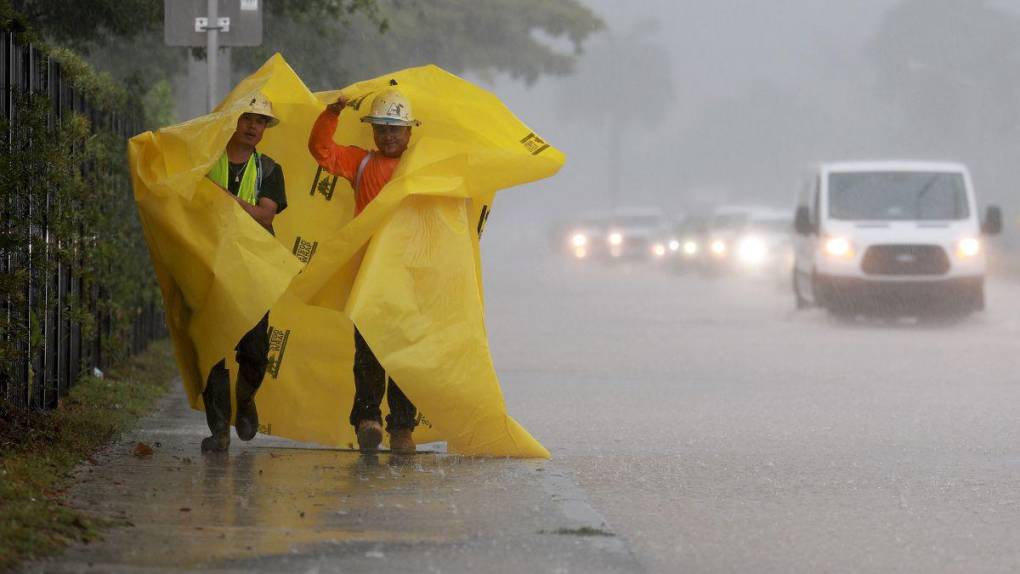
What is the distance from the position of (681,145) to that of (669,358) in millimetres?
134003

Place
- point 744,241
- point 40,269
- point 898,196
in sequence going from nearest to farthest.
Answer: point 40,269 < point 898,196 < point 744,241

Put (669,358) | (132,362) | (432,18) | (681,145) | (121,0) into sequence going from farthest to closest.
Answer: (681,145) < (432,18) < (669,358) < (121,0) < (132,362)

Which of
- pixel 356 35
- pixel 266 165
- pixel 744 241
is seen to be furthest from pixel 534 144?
pixel 744 241

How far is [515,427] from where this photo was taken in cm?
961

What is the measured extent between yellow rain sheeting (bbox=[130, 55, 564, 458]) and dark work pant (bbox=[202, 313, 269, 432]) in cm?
10

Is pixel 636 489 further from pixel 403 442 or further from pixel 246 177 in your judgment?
pixel 246 177

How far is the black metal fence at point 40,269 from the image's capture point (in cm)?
879

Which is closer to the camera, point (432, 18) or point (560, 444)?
point (560, 444)

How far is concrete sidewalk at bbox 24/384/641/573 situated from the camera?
6.68 metres

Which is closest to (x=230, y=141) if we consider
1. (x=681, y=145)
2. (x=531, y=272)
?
(x=531, y=272)

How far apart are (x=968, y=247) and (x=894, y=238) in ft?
2.99

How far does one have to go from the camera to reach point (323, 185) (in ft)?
34.4

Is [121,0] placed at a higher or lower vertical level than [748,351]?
higher

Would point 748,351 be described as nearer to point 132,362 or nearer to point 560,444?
point 132,362
